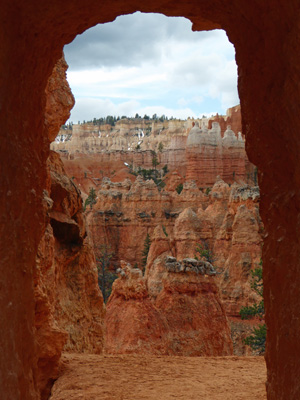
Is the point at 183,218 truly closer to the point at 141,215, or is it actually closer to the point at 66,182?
the point at 141,215

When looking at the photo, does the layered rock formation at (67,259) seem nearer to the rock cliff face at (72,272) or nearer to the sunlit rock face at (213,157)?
the rock cliff face at (72,272)

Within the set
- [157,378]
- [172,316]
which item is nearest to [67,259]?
[157,378]

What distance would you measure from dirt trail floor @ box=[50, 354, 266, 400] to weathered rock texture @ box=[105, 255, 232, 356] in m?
3.16

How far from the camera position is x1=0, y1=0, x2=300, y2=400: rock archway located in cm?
249

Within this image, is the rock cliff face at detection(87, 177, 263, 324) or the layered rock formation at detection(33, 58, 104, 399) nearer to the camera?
the layered rock formation at detection(33, 58, 104, 399)

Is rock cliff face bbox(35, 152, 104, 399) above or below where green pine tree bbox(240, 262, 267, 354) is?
above

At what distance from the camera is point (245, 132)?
3.40m

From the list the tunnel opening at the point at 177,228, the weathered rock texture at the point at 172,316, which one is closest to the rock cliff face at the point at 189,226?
the tunnel opening at the point at 177,228

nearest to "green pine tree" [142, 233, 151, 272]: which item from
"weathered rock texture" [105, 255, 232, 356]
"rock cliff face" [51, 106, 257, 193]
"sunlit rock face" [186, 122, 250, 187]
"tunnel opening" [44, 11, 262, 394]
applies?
"tunnel opening" [44, 11, 262, 394]

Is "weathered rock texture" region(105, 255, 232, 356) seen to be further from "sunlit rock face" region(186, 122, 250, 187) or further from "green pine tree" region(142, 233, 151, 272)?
"sunlit rock face" region(186, 122, 250, 187)

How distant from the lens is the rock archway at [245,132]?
2492mm

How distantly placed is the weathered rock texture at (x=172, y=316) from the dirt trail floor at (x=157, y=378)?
124 inches

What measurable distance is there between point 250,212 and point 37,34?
15.1 m

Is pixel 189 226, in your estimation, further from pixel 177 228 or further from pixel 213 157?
pixel 213 157
